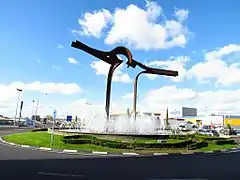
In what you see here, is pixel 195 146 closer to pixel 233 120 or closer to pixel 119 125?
pixel 119 125

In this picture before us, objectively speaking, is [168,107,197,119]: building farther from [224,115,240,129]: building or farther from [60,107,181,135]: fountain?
[60,107,181,135]: fountain

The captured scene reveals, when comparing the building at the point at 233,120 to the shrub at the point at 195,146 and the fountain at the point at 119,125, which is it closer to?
the fountain at the point at 119,125

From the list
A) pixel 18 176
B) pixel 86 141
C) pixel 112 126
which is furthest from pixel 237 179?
pixel 112 126

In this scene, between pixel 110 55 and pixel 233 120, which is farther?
pixel 233 120

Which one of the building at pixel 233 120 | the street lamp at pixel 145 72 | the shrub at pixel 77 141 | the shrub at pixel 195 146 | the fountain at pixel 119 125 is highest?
the street lamp at pixel 145 72

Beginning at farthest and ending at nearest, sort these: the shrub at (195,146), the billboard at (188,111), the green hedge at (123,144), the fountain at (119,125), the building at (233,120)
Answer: the billboard at (188,111) → the building at (233,120) → the fountain at (119,125) → the shrub at (195,146) → the green hedge at (123,144)

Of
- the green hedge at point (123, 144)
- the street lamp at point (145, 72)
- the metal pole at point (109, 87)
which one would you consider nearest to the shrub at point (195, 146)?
the green hedge at point (123, 144)

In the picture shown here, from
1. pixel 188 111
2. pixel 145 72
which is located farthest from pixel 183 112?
pixel 145 72

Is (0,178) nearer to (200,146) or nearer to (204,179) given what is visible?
(204,179)

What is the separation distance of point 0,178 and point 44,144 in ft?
37.1

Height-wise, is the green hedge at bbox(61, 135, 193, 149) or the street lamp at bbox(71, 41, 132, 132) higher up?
the street lamp at bbox(71, 41, 132, 132)

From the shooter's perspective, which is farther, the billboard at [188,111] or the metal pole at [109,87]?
the billboard at [188,111]

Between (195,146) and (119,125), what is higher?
(119,125)

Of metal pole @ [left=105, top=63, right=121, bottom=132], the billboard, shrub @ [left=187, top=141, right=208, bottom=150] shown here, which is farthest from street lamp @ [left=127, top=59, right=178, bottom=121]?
the billboard
